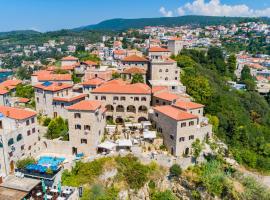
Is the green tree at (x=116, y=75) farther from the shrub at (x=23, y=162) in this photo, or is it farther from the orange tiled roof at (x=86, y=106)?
the shrub at (x=23, y=162)

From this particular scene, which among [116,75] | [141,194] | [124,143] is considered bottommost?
[141,194]

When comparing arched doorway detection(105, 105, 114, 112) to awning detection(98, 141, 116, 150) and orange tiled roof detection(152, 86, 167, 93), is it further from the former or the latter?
awning detection(98, 141, 116, 150)

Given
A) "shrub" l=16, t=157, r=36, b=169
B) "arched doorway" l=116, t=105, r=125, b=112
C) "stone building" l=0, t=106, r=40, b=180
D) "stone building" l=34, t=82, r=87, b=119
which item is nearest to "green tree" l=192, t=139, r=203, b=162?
"arched doorway" l=116, t=105, r=125, b=112

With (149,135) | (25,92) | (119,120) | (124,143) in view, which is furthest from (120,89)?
(25,92)

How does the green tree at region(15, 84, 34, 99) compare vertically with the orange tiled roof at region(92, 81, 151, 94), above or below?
below

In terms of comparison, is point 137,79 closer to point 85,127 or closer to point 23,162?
point 85,127

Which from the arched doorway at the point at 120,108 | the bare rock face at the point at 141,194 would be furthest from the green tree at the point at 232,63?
the bare rock face at the point at 141,194

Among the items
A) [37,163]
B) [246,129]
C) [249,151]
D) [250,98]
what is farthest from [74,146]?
[250,98]

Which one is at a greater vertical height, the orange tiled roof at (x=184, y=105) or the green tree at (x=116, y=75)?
the green tree at (x=116, y=75)
